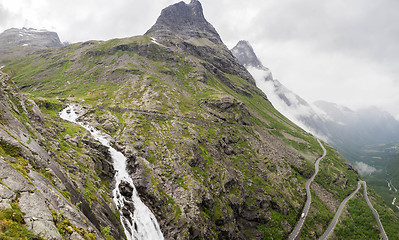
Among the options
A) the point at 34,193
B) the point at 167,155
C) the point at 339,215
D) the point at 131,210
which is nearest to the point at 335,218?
the point at 339,215

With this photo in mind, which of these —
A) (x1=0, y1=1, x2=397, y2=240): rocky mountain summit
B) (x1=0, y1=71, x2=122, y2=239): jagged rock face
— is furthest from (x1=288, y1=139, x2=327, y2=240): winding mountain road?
(x1=0, y1=71, x2=122, y2=239): jagged rock face

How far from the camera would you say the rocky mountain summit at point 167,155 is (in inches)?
1094

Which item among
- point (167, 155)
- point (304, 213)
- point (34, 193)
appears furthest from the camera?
point (304, 213)

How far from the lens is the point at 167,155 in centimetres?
7006

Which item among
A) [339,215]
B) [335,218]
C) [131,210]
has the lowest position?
[131,210]

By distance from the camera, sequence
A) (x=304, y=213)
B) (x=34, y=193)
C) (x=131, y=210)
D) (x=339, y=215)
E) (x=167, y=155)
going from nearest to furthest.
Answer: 1. (x=34, y=193)
2. (x=131, y=210)
3. (x=167, y=155)
4. (x=304, y=213)
5. (x=339, y=215)

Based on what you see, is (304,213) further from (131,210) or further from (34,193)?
(34,193)

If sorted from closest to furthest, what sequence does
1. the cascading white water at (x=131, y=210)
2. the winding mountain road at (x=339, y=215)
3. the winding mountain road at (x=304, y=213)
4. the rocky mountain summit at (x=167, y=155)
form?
the rocky mountain summit at (x=167, y=155)
the cascading white water at (x=131, y=210)
the winding mountain road at (x=304, y=213)
the winding mountain road at (x=339, y=215)

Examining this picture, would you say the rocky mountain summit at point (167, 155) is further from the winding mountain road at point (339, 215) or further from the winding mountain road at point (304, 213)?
the winding mountain road at point (339, 215)

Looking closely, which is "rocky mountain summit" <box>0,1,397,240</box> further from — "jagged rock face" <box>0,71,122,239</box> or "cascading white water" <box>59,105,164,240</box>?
"cascading white water" <box>59,105,164,240</box>

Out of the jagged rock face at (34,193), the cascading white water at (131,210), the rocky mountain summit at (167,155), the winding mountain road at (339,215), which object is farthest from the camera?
the winding mountain road at (339,215)

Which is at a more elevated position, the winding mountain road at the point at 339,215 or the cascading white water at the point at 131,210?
the winding mountain road at the point at 339,215

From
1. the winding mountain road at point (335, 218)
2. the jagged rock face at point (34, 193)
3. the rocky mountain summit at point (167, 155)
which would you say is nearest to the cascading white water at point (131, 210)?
the rocky mountain summit at point (167, 155)

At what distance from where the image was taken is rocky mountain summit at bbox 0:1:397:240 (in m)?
27.8
